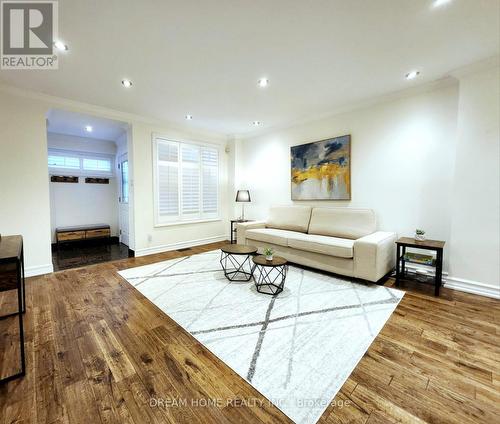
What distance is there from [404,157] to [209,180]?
3.86 metres

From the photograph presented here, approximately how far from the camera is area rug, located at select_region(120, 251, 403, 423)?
145 cm

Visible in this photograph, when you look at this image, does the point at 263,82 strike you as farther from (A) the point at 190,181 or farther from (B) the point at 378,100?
(A) the point at 190,181

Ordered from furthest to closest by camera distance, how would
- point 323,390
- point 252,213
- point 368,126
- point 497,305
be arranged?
point 252,213
point 368,126
point 497,305
point 323,390

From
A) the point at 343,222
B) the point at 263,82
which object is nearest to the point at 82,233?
the point at 263,82

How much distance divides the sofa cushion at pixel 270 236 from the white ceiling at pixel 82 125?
3.14 metres

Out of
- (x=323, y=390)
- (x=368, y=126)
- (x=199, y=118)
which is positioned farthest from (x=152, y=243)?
(x=368, y=126)

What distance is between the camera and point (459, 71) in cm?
271

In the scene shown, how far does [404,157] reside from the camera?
3.36m

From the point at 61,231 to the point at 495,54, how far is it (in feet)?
25.1

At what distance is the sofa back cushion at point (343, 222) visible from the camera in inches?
137

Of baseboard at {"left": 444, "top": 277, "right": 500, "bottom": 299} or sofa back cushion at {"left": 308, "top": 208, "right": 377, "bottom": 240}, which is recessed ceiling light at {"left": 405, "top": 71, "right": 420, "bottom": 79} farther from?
baseboard at {"left": 444, "top": 277, "right": 500, "bottom": 299}

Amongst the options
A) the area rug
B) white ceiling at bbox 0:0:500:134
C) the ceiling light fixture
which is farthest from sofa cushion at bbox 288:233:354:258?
the ceiling light fixture

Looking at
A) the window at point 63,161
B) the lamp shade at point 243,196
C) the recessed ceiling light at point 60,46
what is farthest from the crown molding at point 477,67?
the window at point 63,161

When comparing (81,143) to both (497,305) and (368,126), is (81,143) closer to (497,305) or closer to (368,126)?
(368,126)
